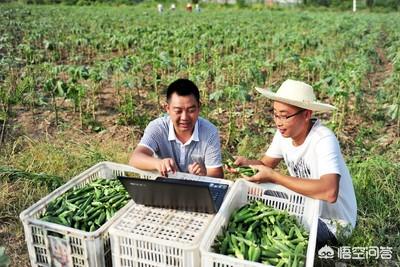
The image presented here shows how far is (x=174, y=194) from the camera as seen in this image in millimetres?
2488

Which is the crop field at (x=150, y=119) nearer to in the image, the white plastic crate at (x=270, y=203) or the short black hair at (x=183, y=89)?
the white plastic crate at (x=270, y=203)

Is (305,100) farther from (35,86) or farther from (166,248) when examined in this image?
(35,86)

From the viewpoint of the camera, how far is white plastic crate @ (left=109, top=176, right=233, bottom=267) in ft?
7.32

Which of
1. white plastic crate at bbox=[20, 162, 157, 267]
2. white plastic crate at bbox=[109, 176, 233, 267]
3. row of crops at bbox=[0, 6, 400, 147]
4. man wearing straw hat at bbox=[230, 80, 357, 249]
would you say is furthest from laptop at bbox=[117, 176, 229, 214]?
row of crops at bbox=[0, 6, 400, 147]

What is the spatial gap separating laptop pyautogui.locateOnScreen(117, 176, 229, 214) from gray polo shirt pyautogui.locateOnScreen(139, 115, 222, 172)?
0.75m

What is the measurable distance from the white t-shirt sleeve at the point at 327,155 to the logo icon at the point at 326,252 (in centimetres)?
63

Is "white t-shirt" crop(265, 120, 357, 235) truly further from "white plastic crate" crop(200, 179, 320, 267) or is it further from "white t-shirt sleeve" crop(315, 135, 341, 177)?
"white plastic crate" crop(200, 179, 320, 267)

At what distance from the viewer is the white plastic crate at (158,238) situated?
7.32 ft

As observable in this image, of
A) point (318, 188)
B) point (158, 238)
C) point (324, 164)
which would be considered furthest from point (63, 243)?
point (324, 164)

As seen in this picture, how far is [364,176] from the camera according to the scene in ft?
14.5

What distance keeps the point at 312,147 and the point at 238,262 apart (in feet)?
4.12

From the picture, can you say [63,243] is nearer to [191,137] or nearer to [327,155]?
[191,137]

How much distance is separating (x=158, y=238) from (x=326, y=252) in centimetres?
154

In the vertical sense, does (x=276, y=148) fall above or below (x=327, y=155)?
below
